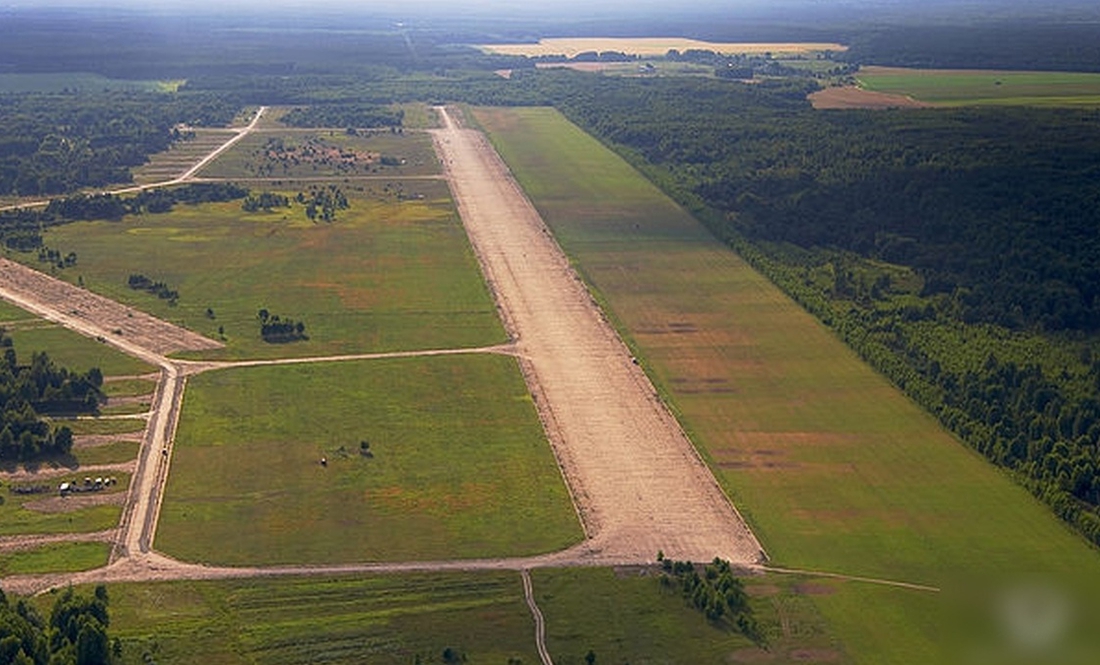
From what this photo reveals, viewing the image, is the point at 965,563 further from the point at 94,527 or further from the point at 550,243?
the point at 550,243

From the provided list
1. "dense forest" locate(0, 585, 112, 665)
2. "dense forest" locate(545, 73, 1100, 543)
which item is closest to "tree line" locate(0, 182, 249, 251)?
"dense forest" locate(545, 73, 1100, 543)

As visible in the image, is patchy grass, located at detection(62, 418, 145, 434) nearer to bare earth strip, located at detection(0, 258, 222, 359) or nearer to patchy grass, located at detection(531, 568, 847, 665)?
bare earth strip, located at detection(0, 258, 222, 359)

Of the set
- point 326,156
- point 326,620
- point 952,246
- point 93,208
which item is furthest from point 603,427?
point 326,156

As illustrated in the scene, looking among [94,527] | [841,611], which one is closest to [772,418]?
[841,611]

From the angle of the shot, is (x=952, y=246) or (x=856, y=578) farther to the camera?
(x=952, y=246)

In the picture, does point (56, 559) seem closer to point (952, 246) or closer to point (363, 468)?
point (363, 468)

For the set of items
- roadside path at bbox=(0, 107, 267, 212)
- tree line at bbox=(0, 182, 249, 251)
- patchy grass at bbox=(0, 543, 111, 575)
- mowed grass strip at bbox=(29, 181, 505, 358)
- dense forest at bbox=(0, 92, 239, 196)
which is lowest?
patchy grass at bbox=(0, 543, 111, 575)

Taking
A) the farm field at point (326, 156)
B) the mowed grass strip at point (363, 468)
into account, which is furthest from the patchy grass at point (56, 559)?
the farm field at point (326, 156)
